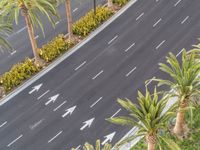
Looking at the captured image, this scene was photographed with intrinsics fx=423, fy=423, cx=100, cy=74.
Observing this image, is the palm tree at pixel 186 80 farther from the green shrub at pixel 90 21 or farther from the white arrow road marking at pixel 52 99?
the green shrub at pixel 90 21

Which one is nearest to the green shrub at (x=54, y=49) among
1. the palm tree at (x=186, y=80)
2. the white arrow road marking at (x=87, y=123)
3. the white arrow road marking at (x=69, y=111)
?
the white arrow road marking at (x=69, y=111)

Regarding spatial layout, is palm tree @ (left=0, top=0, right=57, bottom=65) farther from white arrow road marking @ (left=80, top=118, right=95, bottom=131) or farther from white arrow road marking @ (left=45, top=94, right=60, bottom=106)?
white arrow road marking @ (left=80, top=118, right=95, bottom=131)

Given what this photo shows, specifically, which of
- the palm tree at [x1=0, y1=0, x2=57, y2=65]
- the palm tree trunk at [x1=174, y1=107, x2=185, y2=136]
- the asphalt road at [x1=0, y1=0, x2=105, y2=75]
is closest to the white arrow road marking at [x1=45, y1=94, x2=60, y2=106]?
the asphalt road at [x1=0, y1=0, x2=105, y2=75]

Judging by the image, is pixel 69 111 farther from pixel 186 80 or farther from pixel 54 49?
pixel 186 80

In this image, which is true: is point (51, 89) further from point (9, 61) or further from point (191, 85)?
point (191, 85)

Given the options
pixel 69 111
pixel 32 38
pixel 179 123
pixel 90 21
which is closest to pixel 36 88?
pixel 69 111

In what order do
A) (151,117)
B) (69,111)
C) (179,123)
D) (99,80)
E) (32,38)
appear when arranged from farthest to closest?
1. (99,80)
2. (32,38)
3. (69,111)
4. (179,123)
5. (151,117)

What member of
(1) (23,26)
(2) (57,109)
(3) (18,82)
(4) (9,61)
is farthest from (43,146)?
(1) (23,26)
